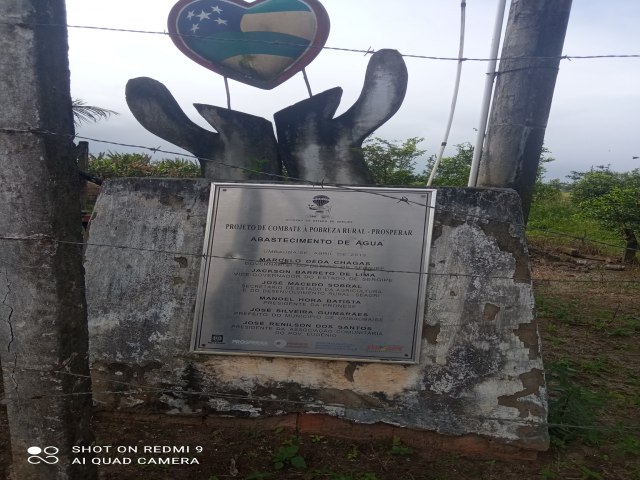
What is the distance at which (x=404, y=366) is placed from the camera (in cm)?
308

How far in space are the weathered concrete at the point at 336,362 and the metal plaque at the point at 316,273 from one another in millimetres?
86

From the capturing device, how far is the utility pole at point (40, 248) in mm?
1976

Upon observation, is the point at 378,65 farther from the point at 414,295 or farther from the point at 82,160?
the point at 82,160

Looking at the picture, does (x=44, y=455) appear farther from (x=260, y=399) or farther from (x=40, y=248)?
(x=260, y=399)

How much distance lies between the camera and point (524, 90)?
3668mm

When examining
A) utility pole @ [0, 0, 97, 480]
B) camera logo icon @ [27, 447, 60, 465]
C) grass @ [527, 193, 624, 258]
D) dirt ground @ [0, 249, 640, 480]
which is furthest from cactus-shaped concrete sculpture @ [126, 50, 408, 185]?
grass @ [527, 193, 624, 258]

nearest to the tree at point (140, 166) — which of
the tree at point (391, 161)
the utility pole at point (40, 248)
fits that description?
the tree at point (391, 161)

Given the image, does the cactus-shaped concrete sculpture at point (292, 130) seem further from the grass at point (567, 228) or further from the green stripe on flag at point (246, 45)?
the grass at point (567, 228)

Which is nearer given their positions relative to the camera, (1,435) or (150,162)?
(1,435)

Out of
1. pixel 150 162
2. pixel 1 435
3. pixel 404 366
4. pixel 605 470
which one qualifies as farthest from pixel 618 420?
pixel 150 162

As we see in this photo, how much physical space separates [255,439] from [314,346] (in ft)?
1.94

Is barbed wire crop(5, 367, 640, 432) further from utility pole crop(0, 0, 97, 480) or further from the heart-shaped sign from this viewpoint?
the heart-shaped sign

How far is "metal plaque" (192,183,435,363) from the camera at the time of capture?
3090mm

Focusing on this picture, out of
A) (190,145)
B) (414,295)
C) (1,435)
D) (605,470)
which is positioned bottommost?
(1,435)
